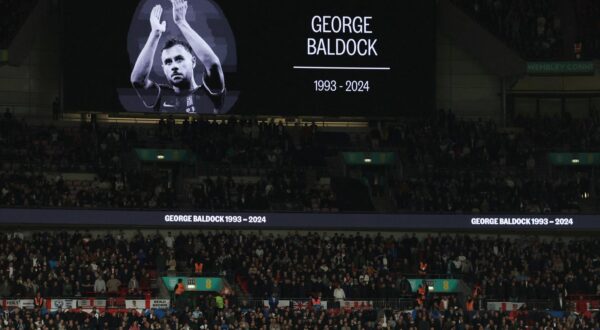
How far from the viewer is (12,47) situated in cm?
4803

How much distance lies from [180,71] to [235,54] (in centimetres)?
197

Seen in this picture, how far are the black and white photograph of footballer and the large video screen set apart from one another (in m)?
0.03

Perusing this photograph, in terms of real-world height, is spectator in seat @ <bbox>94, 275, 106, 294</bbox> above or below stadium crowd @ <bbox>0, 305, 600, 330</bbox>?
above

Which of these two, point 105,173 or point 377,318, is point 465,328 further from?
point 105,173

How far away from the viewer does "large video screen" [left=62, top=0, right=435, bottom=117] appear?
49219mm

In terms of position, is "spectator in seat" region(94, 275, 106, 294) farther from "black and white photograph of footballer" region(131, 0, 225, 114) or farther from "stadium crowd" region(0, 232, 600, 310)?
"black and white photograph of footballer" region(131, 0, 225, 114)

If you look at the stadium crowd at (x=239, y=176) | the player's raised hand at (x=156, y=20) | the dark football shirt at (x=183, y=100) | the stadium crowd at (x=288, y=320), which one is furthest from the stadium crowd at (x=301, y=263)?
the player's raised hand at (x=156, y=20)

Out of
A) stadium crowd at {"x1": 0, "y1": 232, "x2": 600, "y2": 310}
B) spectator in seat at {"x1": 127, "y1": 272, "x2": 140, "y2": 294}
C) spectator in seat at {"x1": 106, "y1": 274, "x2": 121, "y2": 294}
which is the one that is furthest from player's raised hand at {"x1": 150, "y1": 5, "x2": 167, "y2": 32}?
spectator in seat at {"x1": 106, "y1": 274, "x2": 121, "y2": 294}

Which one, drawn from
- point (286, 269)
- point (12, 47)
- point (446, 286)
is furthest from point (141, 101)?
point (446, 286)

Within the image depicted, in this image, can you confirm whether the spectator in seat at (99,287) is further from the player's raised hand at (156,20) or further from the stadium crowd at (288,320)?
the player's raised hand at (156,20)

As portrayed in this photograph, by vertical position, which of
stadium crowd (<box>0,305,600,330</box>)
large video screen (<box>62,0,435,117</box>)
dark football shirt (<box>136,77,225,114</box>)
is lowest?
stadium crowd (<box>0,305,600,330</box>)

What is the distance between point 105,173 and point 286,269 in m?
7.38

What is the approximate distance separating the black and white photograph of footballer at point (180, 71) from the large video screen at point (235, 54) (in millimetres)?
34

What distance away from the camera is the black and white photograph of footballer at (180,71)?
49.4 meters
